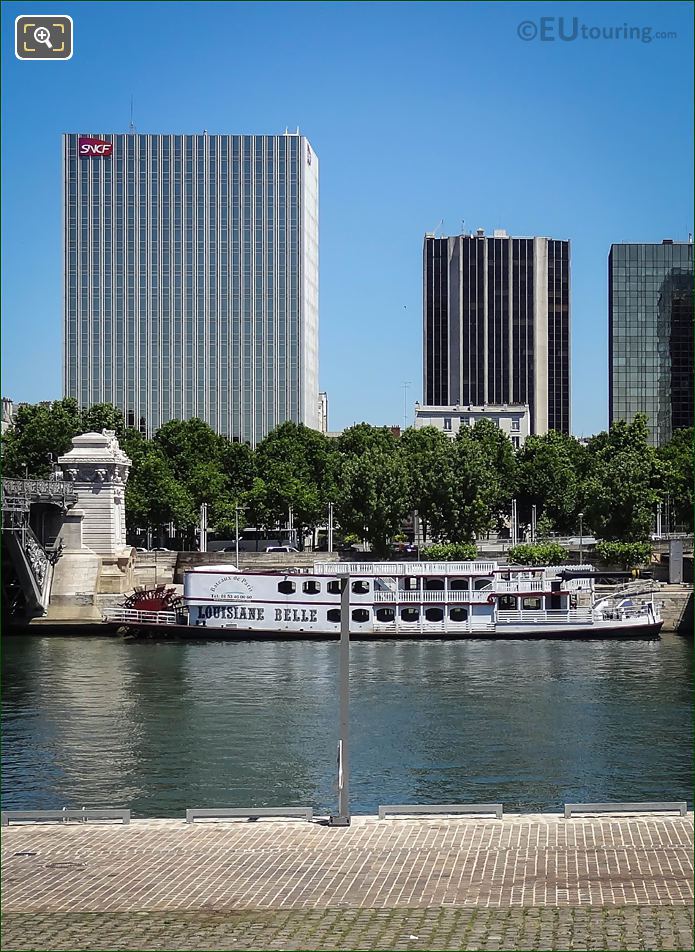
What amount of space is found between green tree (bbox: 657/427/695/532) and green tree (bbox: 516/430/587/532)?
6.29m

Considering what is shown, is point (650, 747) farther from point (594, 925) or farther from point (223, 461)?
point (223, 461)

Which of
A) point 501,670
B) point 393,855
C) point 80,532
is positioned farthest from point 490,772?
point 80,532

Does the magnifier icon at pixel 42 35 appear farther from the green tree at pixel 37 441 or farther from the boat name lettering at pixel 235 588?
the green tree at pixel 37 441

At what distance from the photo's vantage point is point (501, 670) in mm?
51000

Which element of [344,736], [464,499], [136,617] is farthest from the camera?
[464,499]

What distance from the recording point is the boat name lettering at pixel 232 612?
64750mm

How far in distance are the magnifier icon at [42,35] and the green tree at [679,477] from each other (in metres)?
77.5

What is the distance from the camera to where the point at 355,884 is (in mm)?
16625

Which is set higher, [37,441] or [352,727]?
[37,441]

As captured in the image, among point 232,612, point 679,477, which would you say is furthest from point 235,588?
point 679,477

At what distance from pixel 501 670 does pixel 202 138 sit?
101160 millimetres

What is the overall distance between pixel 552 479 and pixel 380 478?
1808cm

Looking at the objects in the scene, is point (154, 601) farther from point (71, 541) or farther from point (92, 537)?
point (71, 541)

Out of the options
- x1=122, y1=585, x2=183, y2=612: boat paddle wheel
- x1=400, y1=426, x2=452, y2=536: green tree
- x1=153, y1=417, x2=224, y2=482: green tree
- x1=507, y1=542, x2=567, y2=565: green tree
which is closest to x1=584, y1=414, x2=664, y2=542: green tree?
x1=507, y1=542, x2=567, y2=565: green tree
